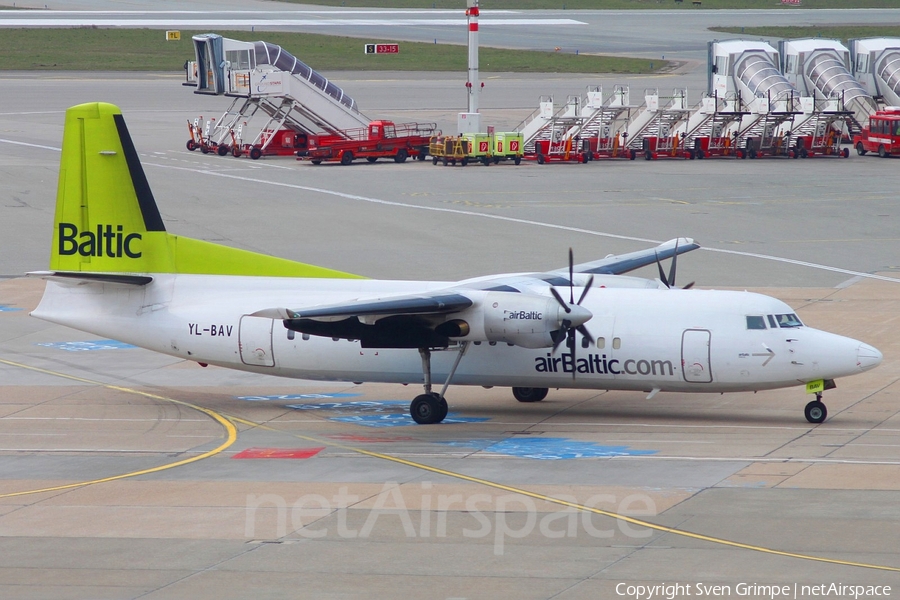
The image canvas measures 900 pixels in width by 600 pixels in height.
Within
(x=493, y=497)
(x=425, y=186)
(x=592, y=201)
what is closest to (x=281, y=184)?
(x=425, y=186)

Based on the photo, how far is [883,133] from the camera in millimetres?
68750

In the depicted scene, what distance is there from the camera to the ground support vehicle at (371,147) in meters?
65.8

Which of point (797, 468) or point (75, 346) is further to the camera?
point (75, 346)

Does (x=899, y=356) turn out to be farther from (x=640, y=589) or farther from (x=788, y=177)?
(x=788, y=177)

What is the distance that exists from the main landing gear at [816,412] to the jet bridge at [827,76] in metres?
51.2

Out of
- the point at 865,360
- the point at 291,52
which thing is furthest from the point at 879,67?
the point at 291,52

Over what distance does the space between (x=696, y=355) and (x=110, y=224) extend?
13.7 metres

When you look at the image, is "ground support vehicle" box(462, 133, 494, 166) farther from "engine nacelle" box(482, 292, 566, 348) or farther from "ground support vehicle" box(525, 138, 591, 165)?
"engine nacelle" box(482, 292, 566, 348)

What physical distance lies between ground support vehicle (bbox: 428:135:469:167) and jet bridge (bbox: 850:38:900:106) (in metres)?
30.3

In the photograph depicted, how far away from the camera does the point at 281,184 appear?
58.4 metres

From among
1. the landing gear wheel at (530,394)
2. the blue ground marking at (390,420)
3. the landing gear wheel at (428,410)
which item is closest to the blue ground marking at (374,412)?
the blue ground marking at (390,420)

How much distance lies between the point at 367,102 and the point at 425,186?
110 feet

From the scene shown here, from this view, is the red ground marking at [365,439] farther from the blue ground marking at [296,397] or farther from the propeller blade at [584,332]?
the propeller blade at [584,332]

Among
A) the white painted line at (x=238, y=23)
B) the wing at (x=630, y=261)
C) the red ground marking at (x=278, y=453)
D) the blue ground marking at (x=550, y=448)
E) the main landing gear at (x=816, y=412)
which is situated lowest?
the red ground marking at (x=278, y=453)
